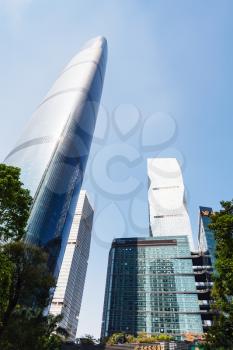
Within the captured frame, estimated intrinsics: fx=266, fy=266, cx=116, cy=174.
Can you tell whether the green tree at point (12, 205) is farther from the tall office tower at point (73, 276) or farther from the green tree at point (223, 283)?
the tall office tower at point (73, 276)

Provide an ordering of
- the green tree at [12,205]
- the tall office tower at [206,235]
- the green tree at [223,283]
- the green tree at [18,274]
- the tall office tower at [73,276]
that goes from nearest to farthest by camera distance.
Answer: the green tree at [12,205] < the green tree at [18,274] < the green tree at [223,283] < the tall office tower at [206,235] < the tall office tower at [73,276]

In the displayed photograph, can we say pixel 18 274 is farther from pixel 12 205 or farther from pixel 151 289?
pixel 151 289

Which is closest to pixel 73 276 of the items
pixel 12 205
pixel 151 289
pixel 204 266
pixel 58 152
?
pixel 151 289

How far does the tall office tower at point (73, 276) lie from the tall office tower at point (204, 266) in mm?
71153

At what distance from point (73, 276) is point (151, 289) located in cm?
6956

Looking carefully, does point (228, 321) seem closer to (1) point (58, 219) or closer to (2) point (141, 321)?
(1) point (58, 219)

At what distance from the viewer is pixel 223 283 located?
1817 centimetres

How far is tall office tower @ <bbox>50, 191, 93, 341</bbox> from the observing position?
148625mm

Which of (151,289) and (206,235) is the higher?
(206,235)

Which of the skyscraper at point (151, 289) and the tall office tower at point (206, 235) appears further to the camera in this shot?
the tall office tower at point (206, 235)

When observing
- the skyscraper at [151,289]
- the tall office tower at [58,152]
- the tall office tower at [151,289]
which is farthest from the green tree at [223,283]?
the tall office tower at [151,289]

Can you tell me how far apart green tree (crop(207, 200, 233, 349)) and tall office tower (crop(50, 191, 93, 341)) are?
13949 cm

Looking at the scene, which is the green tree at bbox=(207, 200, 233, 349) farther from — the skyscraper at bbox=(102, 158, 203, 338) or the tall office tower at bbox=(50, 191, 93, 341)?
the tall office tower at bbox=(50, 191, 93, 341)

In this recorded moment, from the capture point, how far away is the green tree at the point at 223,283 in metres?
17.5
